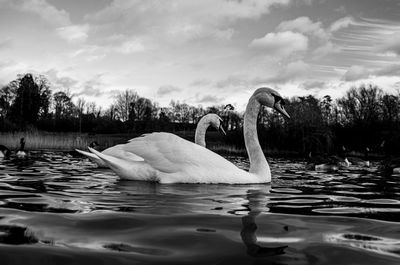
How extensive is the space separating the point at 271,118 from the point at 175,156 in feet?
156

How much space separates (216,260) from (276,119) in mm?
50798

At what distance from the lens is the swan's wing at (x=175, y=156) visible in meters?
5.54

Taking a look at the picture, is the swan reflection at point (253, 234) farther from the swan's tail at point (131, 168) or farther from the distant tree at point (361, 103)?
the distant tree at point (361, 103)

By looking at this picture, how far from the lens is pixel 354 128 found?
46938mm

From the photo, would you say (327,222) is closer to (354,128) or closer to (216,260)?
(216,260)

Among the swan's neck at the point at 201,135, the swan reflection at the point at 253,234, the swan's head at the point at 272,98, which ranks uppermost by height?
the swan's head at the point at 272,98

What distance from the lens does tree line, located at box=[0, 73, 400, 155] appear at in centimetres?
4225

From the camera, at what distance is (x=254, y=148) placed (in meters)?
6.75

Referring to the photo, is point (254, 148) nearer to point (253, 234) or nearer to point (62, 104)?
point (253, 234)

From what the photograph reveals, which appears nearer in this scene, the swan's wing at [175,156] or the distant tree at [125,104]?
the swan's wing at [175,156]

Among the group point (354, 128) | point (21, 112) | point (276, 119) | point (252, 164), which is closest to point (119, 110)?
point (21, 112)

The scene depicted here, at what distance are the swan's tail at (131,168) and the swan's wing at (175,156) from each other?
0.10 m

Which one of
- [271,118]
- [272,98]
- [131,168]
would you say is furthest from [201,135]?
[271,118]

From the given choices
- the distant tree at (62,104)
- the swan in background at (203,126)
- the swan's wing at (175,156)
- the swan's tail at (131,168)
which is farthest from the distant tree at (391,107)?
the distant tree at (62,104)
